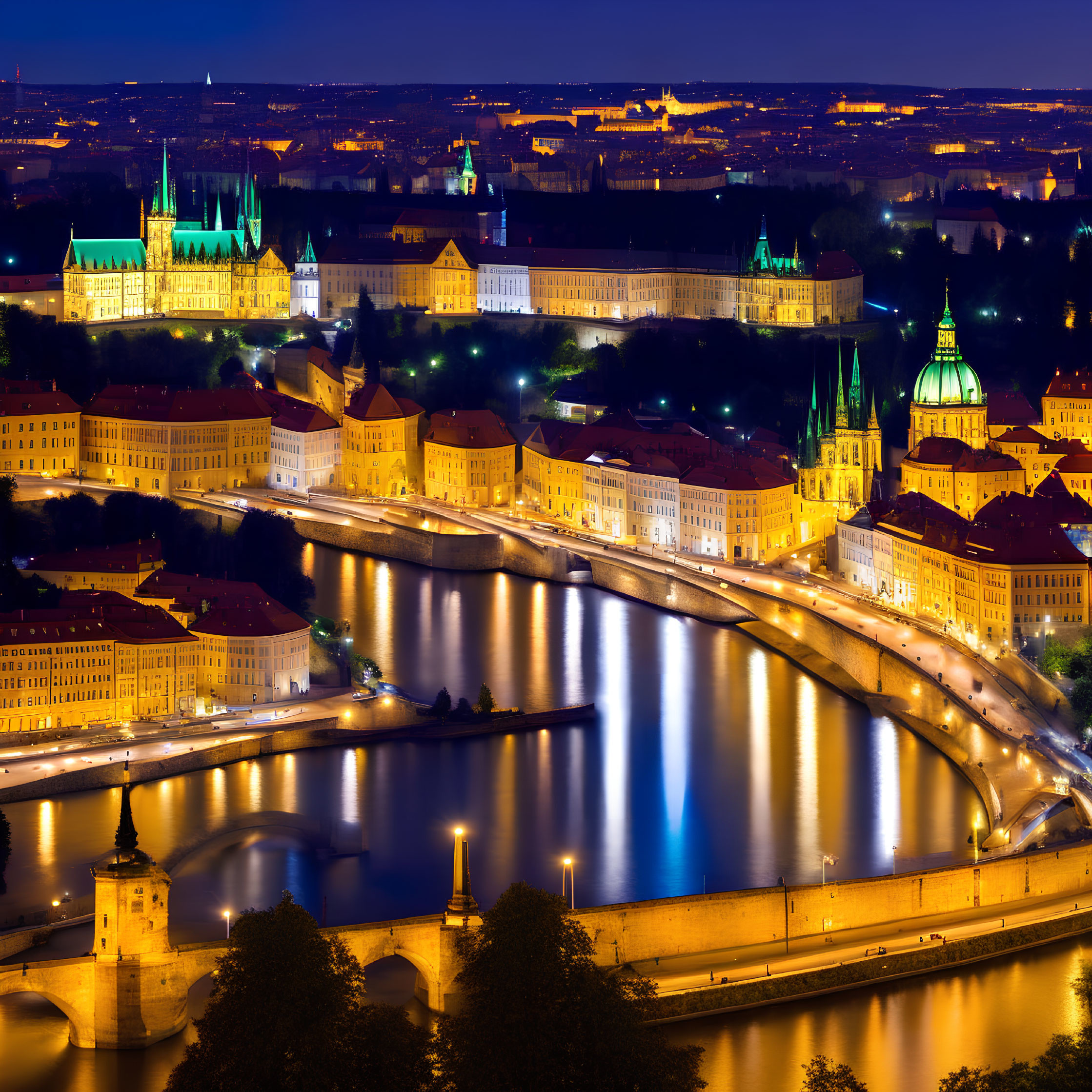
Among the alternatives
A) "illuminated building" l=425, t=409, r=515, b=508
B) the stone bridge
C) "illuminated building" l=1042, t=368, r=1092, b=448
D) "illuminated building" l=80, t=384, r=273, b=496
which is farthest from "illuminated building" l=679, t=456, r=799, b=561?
the stone bridge

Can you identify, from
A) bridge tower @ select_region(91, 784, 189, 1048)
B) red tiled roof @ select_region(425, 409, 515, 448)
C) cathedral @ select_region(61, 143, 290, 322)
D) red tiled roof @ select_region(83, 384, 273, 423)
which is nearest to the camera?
bridge tower @ select_region(91, 784, 189, 1048)

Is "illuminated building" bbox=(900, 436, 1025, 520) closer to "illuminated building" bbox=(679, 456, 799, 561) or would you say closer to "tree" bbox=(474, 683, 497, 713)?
"illuminated building" bbox=(679, 456, 799, 561)

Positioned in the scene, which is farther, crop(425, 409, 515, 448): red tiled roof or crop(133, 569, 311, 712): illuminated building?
crop(425, 409, 515, 448): red tiled roof

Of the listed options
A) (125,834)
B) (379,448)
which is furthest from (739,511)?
(125,834)

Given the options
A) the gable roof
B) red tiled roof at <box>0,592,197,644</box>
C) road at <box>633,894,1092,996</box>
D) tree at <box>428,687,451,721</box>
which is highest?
the gable roof

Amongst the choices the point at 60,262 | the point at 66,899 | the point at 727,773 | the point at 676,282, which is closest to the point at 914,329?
the point at 676,282

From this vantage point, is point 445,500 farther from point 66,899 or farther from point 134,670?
point 66,899

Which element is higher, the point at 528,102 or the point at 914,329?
the point at 528,102

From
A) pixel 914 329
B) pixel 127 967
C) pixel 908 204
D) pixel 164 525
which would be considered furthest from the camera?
pixel 908 204
